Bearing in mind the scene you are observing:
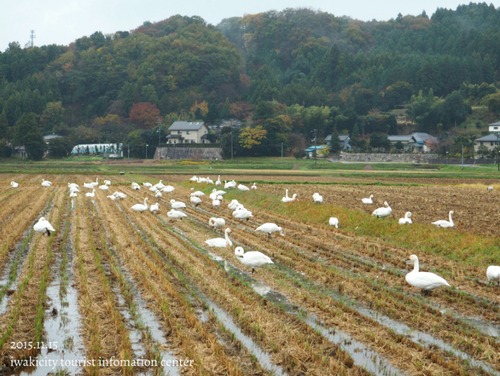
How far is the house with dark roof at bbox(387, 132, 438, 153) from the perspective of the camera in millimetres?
76062

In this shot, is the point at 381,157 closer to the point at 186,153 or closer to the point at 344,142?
the point at 344,142

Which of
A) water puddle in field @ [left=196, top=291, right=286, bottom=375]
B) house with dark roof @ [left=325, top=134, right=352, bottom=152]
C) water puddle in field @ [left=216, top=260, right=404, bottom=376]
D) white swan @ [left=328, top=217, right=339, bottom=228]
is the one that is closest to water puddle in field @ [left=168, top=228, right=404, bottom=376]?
water puddle in field @ [left=216, top=260, right=404, bottom=376]

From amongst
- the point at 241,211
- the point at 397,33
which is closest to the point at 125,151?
the point at 241,211

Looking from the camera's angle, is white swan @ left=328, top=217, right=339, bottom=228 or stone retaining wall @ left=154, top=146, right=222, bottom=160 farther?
stone retaining wall @ left=154, top=146, right=222, bottom=160

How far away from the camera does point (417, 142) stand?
76562mm

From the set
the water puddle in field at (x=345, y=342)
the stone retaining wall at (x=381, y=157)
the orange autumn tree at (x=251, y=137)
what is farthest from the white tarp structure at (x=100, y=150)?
the water puddle in field at (x=345, y=342)

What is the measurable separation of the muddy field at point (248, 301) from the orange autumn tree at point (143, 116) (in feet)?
269

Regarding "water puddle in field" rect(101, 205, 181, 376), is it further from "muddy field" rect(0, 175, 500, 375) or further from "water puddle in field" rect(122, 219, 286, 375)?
"water puddle in field" rect(122, 219, 286, 375)

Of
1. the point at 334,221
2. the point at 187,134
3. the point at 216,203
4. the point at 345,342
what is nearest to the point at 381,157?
the point at 187,134

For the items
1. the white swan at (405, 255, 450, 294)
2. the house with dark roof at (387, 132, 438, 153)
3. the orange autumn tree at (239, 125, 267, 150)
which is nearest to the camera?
the white swan at (405, 255, 450, 294)

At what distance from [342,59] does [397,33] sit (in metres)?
49.5

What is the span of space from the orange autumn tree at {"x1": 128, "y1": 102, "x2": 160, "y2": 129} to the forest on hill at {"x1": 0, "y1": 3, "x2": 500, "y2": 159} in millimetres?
169

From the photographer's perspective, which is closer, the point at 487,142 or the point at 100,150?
the point at 487,142

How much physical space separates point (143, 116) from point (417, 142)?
149ft
